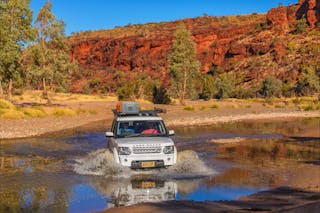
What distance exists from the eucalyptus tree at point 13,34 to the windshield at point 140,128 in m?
25.2

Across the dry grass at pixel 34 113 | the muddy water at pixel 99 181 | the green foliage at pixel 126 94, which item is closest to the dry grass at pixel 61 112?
the dry grass at pixel 34 113

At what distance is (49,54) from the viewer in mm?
40094

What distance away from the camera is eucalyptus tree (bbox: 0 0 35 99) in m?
37.3

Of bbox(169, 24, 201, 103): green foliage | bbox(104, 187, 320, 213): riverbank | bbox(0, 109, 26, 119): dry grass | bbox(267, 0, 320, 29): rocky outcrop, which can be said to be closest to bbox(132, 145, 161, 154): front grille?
bbox(104, 187, 320, 213): riverbank

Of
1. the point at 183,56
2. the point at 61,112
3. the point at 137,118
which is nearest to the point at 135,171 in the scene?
the point at 137,118

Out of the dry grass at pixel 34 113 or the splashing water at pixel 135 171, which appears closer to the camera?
the splashing water at pixel 135 171

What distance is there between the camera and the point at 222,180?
13.0 metres

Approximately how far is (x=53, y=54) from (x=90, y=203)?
3151 centimetres

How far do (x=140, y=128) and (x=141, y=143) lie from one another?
164 centimetres

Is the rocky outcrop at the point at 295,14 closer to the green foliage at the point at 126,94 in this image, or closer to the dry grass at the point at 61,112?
the green foliage at the point at 126,94

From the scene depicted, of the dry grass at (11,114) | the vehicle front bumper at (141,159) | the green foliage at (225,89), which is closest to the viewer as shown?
the vehicle front bumper at (141,159)

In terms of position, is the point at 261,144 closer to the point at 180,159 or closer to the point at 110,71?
the point at 180,159

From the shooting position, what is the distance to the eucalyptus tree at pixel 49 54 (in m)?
39.3

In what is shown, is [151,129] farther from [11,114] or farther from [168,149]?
[11,114]
